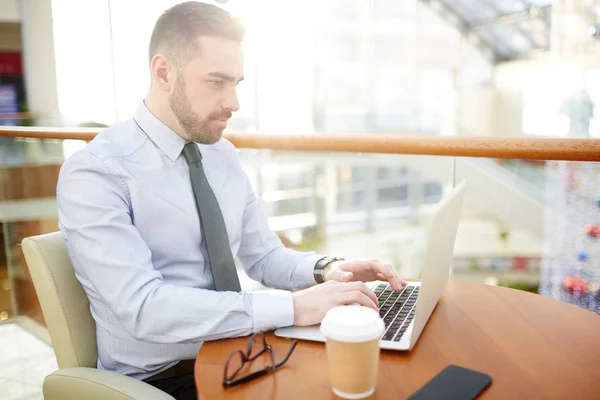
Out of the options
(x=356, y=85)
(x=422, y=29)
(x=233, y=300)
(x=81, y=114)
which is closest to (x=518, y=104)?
(x=422, y=29)

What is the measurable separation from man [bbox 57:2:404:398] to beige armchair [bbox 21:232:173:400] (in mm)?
30

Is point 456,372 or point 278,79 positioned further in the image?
point 278,79

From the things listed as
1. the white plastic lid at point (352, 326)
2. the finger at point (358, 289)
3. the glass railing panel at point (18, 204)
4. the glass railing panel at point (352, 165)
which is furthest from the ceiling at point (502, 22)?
the white plastic lid at point (352, 326)

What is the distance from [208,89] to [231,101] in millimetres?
67

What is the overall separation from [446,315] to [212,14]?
88 cm

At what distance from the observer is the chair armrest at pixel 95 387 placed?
905 mm

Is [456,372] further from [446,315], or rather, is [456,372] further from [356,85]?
[356,85]

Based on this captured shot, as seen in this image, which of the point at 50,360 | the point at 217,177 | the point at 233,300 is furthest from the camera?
the point at 50,360

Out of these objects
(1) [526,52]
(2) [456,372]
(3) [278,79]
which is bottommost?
(2) [456,372]

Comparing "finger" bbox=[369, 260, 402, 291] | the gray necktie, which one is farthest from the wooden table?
the gray necktie

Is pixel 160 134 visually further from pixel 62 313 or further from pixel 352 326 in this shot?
pixel 352 326

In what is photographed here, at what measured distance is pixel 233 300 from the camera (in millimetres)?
995

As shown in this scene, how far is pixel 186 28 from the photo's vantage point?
4.01 feet

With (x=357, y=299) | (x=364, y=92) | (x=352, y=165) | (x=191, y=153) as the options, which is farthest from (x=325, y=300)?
Result: (x=364, y=92)
